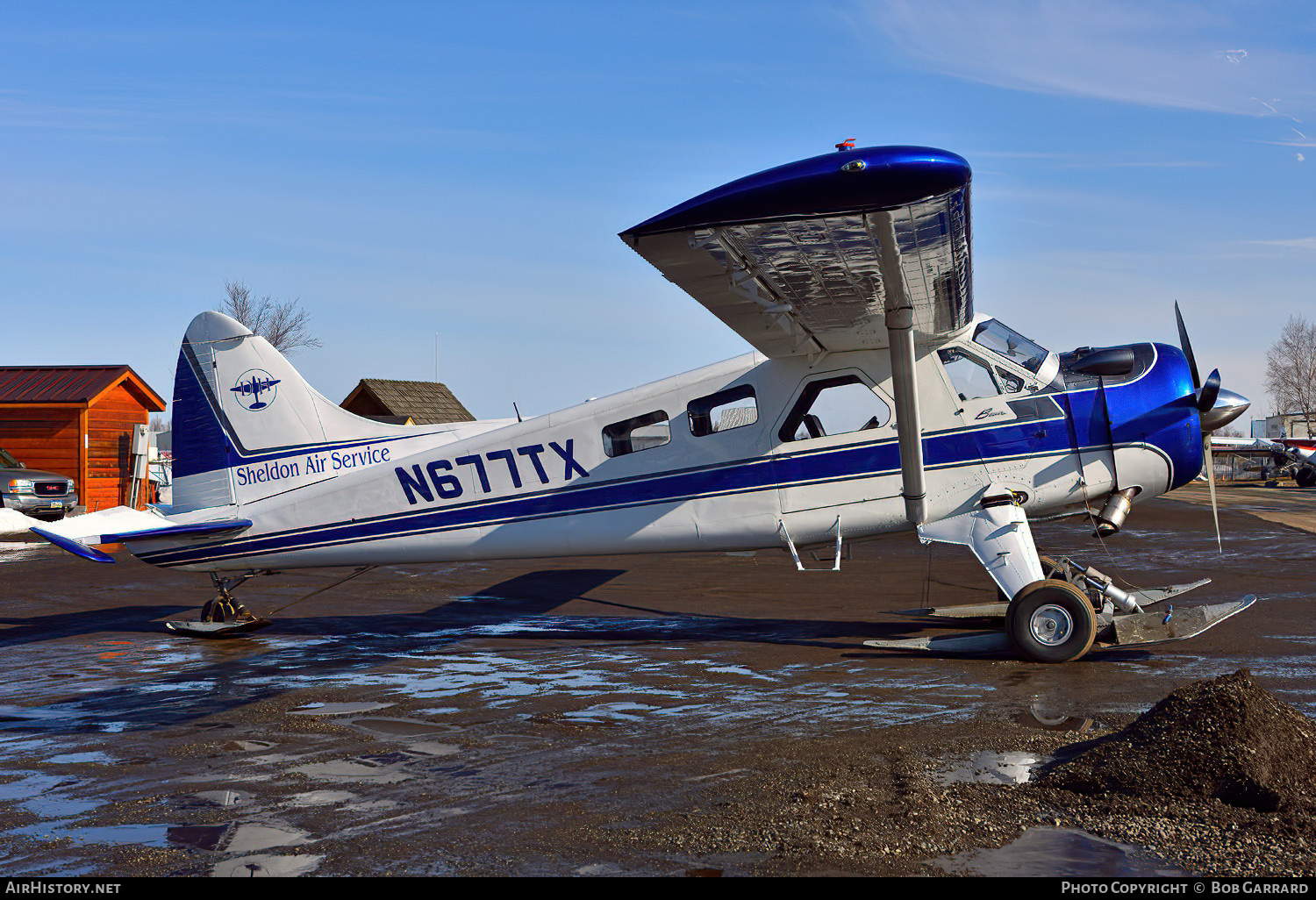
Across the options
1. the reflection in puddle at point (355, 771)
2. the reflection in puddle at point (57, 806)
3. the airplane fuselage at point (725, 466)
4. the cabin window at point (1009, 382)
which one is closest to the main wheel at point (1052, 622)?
the airplane fuselage at point (725, 466)

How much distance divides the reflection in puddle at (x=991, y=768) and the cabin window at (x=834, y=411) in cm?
420

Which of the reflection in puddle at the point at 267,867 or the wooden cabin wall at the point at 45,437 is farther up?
the wooden cabin wall at the point at 45,437

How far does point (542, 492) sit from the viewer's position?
9672 mm

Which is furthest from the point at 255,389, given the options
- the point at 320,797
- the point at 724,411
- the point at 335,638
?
the point at 320,797

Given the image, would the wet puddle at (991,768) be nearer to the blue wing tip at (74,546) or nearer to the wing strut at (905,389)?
the wing strut at (905,389)

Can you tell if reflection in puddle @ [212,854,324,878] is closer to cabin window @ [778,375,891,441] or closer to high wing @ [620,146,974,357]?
high wing @ [620,146,974,357]

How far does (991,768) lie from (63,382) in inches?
1417

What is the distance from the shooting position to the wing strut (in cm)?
707

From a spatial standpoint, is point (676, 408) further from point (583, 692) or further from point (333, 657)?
point (333, 657)

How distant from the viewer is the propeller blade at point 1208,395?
8.55 metres

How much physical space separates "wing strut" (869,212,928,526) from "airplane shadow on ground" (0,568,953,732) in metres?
1.60

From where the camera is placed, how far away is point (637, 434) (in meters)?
9.50

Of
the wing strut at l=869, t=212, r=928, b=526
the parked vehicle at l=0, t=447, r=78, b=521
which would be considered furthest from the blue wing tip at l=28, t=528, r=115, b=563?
the parked vehicle at l=0, t=447, r=78, b=521

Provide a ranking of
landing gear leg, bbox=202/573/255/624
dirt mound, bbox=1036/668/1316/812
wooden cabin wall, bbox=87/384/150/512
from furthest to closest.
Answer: wooden cabin wall, bbox=87/384/150/512
landing gear leg, bbox=202/573/255/624
dirt mound, bbox=1036/668/1316/812
